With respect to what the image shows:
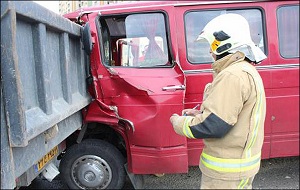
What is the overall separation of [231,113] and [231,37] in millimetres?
433

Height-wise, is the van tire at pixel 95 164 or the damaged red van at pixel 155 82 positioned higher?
the damaged red van at pixel 155 82

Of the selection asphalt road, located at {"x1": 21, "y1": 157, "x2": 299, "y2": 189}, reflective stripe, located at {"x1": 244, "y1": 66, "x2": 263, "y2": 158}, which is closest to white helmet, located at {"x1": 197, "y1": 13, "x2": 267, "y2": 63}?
reflective stripe, located at {"x1": 244, "y1": 66, "x2": 263, "y2": 158}

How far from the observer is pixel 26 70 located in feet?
5.75

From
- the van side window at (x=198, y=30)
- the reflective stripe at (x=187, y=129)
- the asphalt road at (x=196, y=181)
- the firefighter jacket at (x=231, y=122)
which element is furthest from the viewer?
the asphalt road at (x=196, y=181)

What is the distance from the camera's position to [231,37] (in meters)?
1.91

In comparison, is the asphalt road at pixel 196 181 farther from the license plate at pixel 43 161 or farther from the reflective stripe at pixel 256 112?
the reflective stripe at pixel 256 112

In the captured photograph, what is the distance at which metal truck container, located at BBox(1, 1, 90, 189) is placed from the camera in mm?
1478

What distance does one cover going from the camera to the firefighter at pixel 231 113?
1852mm

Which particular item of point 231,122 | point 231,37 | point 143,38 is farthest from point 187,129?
point 143,38

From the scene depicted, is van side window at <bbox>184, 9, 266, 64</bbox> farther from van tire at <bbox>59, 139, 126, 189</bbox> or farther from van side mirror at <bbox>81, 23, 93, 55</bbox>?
van tire at <bbox>59, 139, 126, 189</bbox>

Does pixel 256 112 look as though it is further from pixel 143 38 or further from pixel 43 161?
pixel 143 38

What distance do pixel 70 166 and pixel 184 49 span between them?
173 centimetres

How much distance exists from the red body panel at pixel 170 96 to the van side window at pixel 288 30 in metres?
0.06

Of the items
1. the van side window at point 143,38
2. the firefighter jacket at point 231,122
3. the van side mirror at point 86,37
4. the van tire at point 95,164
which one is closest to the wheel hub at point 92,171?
the van tire at point 95,164
